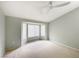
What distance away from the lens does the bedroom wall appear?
143 centimetres

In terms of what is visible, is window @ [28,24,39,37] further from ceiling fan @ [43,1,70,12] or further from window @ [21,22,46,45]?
ceiling fan @ [43,1,70,12]

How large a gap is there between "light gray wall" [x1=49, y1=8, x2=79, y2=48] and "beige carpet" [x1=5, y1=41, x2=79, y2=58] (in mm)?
118

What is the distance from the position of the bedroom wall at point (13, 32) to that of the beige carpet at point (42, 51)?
0.12m

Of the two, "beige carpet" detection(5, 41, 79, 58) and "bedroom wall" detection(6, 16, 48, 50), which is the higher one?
"bedroom wall" detection(6, 16, 48, 50)

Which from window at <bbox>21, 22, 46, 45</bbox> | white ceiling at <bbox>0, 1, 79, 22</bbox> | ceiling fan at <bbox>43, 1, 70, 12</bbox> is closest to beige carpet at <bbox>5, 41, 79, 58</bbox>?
window at <bbox>21, 22, 46, 45</bbox>

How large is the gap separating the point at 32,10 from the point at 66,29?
0.69 metres

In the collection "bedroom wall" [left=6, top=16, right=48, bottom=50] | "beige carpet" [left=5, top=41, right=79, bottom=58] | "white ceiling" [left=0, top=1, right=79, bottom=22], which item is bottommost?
"beige carpet" [left=5, top=41, right=79, bottom=58]

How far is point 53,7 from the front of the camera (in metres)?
1.45

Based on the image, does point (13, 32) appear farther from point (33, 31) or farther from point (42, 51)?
point (42, 51)

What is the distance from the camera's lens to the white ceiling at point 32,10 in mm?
1394

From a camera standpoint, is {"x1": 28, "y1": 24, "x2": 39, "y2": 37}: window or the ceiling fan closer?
the ceiling fan


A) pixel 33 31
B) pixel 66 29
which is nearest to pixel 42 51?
pixel 33 31

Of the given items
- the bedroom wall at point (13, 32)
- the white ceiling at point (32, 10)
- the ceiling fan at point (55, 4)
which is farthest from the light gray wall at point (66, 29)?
the bedroom wall at point (13, 32)

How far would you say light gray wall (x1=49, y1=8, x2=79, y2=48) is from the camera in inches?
59.9
